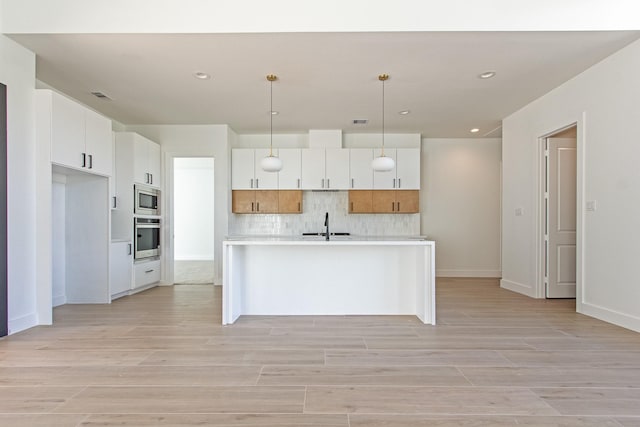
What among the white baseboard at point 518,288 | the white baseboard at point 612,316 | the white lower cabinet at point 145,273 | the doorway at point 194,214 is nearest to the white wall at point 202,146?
the white lower cabinet at point 145,273

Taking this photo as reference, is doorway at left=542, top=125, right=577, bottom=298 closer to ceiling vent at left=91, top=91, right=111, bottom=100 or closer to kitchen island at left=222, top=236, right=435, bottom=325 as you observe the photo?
kitchen island at left=222, top=236, right=435, bottom=325

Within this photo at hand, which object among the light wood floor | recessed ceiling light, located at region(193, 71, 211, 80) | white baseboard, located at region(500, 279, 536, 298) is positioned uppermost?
recessed ceiling light, located at region(193, 71, 211, 80)

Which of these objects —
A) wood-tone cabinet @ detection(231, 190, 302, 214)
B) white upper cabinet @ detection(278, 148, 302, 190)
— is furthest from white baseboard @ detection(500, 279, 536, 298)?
white upper cabinet @ detection(278, 148, 302, 190)

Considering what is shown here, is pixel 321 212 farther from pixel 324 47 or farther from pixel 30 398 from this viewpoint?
pixel 30 398

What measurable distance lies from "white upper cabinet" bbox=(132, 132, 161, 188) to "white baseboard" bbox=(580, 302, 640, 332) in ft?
18.9

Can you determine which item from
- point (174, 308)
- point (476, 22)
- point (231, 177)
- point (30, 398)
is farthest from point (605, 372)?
point (231, 177)

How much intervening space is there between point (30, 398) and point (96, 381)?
1.03 feet

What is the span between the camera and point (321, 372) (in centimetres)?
234

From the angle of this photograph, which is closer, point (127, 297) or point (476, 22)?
point (476, 22)

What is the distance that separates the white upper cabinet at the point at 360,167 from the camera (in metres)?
6.30

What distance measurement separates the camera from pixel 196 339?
3.03 m

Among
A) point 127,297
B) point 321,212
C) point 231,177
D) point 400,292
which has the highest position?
point 231,177

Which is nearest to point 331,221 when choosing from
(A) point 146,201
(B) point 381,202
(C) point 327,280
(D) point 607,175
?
(B) point 381,202

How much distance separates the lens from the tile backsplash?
6645 mm
